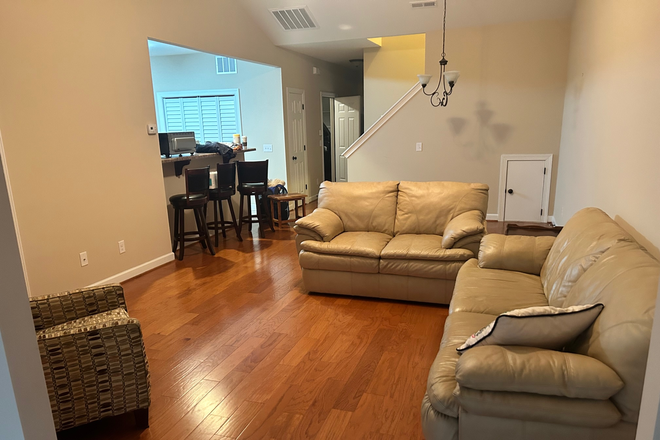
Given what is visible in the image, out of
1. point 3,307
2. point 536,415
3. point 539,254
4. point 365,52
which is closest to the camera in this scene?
point 3,307

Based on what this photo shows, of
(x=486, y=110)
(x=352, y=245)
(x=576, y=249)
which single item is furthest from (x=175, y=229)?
(x=486, y=110)

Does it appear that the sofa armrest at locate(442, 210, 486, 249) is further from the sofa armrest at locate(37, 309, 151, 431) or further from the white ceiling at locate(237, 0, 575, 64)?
the white ceiling at locate(237, 0, 575, 64)

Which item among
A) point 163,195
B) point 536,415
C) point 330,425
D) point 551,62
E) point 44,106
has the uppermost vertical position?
point 551,62

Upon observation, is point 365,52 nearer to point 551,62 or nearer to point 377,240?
point 551,62

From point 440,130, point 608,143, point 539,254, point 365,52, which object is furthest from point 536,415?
point 365,52

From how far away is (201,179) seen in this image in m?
4.88

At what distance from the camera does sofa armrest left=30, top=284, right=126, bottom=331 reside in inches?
88.8

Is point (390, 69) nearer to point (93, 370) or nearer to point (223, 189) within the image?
point (223, 189)

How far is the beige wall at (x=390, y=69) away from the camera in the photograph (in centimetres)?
729

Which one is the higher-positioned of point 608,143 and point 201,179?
point 608,143

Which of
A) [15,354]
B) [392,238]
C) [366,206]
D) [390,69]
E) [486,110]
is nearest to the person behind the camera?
[15,354]

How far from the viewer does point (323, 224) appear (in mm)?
3863

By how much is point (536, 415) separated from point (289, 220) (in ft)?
17.3

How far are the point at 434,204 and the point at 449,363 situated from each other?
2333mm
